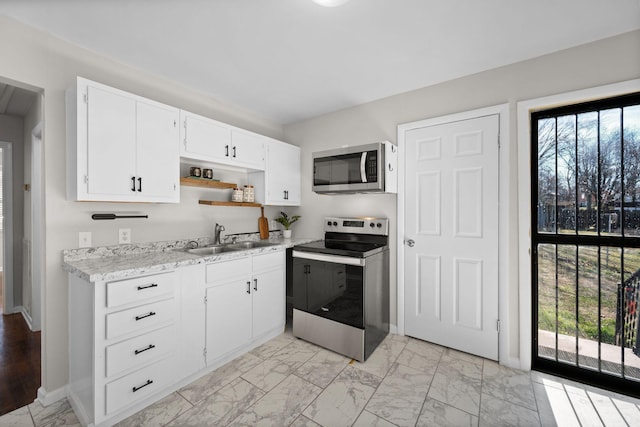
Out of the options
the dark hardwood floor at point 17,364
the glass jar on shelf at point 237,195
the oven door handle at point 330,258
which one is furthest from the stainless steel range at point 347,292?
the dark hardwood floor at point 17,364

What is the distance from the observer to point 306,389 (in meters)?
1.95

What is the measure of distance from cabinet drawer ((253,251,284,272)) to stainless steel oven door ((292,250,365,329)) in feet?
0.49

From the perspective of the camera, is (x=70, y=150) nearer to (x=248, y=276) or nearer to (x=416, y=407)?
(x=248, y=276)

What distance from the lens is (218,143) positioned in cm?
254

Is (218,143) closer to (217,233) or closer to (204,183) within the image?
(204,183)

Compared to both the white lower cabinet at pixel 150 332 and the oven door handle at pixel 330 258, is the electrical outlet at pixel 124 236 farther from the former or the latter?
the oven door handle at pixel 330 258

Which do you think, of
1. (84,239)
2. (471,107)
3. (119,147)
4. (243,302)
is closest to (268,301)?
(243,302)

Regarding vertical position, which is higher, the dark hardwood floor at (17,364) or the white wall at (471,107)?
the white wall at (471,107)

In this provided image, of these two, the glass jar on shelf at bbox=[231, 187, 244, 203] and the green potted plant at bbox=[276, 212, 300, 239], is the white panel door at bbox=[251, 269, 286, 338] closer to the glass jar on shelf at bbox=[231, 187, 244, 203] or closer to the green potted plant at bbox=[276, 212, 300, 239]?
the green potted plant at bbox=[276, 212, 300, 239]

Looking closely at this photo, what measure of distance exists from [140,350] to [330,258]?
1.49m

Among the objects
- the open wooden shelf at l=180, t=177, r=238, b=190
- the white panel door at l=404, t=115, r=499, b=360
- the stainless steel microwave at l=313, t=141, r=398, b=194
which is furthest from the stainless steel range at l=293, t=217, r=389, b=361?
the open wooden shelf at l=180, t=177, r=238, b=190

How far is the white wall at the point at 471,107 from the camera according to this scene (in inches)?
74.7

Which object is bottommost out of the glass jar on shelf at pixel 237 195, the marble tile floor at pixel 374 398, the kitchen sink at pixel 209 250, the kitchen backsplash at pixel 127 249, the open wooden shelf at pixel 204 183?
the marble tile floor at pixel 374 398

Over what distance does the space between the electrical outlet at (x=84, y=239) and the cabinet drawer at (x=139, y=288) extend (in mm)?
635
